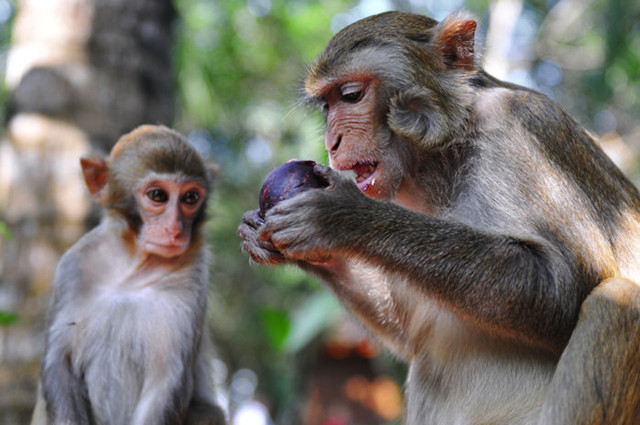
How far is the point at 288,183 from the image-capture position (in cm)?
376

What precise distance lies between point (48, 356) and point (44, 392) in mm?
242

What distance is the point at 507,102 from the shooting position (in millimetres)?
3932

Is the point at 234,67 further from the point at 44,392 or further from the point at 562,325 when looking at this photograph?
the point at 562,325

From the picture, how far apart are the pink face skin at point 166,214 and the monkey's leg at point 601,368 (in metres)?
2.63

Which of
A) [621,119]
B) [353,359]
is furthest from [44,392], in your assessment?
[621,119]

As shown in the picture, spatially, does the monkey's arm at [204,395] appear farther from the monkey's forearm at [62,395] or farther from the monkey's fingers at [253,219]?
the monkey's fingers at [253,219]

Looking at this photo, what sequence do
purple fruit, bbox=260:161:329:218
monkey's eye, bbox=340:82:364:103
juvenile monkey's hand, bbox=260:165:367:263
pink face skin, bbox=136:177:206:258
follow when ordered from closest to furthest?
juvenile monkey's hand, bbox=260:165:367:263 → purple fruit, bbox=260:161:329:218 → monkey's eye, bbox=340:82:364:103 → pink face skin, bbox=136:177:206:258

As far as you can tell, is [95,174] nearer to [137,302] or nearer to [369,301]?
[137,302]

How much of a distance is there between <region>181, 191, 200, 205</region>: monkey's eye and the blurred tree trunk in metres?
1.33

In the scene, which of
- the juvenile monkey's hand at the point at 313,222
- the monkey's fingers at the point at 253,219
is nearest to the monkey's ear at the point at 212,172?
the monkey's fingers at the point at 253,219

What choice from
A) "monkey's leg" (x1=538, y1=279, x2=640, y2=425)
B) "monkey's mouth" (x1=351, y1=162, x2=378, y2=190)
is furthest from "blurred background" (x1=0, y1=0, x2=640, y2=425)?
"monkey's leg" (x1=538, y1=279, x2=640, y2=425)

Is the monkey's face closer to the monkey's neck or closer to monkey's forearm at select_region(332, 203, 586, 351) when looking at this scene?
the monkey's neck

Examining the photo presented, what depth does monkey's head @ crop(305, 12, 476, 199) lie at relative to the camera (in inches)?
156

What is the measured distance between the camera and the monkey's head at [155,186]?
15.8 ft
